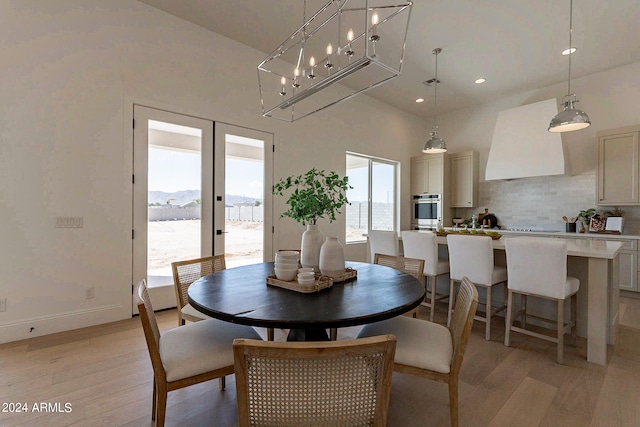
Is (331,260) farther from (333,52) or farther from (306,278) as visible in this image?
(333,52)

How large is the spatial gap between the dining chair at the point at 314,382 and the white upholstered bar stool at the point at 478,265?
2.22 m

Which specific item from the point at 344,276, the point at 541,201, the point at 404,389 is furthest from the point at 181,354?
the point at 541,201

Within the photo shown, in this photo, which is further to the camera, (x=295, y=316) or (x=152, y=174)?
(x=152, y=174)

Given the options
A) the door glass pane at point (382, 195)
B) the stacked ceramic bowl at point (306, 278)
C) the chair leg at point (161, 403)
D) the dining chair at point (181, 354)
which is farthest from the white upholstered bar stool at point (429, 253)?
the chair leg at point (161, 403)

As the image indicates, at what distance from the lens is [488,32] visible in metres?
3.55

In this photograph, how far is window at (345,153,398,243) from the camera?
551 cm

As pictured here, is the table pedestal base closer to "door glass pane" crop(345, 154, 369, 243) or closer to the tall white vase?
the tall white vase

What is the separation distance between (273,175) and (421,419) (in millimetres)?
3318

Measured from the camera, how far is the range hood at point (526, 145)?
4641 millimetres

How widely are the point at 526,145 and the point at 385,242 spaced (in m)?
3.29

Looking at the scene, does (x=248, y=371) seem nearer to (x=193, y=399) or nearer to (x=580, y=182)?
(x=193, y=399)

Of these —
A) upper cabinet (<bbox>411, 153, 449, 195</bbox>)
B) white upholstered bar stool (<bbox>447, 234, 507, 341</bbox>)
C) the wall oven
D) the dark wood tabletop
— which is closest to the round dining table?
the dark wood tabletop

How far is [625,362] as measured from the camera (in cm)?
230

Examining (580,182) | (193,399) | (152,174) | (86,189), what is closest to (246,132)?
(152,174)
